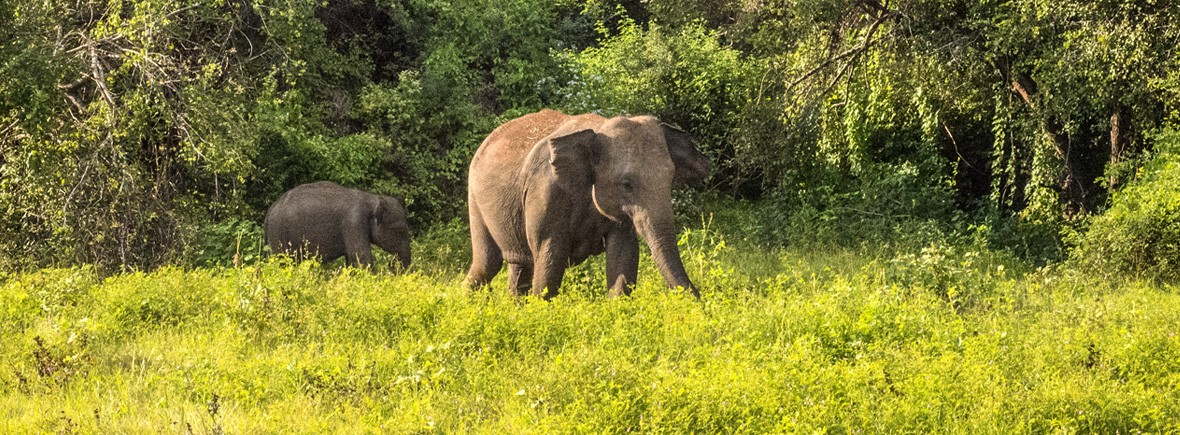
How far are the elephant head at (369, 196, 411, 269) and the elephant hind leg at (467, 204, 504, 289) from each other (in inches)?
125

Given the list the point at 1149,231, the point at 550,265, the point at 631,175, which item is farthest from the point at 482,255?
the point at 1149,231

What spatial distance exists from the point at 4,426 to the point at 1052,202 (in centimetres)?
1141

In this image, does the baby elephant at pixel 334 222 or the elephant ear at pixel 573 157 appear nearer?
the elephant ear at pixel 573 157

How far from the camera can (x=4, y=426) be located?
21.3ft

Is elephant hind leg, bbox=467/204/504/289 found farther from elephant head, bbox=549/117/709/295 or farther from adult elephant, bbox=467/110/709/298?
elephant head, bbox=549/117/709/295

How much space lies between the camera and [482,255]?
11.8 metres

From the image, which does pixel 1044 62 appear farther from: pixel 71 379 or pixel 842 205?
pixel 71 379

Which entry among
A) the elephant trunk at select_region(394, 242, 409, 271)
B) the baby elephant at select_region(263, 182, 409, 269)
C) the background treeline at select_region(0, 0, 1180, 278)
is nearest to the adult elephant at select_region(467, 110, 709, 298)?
the background treeline at select_region(0, 0, 1180, 278)

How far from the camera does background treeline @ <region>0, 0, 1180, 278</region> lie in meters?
13.1

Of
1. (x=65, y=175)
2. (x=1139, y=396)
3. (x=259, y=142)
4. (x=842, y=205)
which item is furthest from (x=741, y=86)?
(x=1139, y=396)

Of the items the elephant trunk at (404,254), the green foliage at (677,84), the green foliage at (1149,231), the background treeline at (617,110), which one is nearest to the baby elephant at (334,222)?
the elephant trunk at (404,254)

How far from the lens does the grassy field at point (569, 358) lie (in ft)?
22.1

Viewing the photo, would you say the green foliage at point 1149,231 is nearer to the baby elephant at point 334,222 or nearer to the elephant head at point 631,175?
the elephant head at point 631,175

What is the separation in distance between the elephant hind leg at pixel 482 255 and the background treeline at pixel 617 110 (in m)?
2.87
